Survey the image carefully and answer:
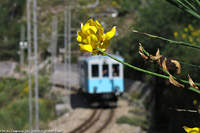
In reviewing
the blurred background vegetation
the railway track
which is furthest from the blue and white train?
the blurred background vegetation

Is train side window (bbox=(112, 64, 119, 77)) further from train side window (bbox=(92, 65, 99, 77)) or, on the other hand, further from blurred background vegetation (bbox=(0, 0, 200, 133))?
blurred background vegetation (bbox=(0, 0, 200, 133))

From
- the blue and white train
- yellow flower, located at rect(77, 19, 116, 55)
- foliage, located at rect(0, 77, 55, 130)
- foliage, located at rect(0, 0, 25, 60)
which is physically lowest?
foliage, located at rect(0, 77, 55, 130)

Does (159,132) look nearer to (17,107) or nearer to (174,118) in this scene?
(174,118)

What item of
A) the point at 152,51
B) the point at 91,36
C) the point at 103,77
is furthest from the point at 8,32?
the point at 91,36

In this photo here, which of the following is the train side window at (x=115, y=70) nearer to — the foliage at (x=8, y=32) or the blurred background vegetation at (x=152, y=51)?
the blurred background vegetation at (x=152, y=51)

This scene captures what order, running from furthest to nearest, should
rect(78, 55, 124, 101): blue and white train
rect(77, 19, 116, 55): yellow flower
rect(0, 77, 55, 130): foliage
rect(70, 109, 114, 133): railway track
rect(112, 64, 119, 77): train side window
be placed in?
rect(112, 64, 119, 77): train side window, rect(78, 55, 124, 101): blue and white train, rect(0, 77, 55, 130): foliage, rect(70, 109, 114, 133): railway track, rect(77, 19, 116, 55): yellow flower

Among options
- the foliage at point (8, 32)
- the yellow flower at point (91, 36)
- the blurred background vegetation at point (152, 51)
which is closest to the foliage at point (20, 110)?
the blurred background vegetation at point (152, 51)
